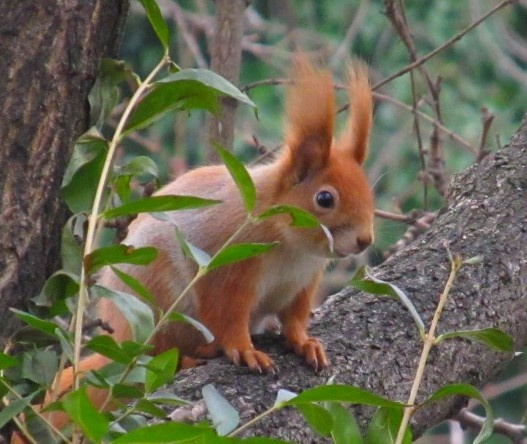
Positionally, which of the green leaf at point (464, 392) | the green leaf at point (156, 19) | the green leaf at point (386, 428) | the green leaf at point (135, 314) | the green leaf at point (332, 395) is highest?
the green leaf at point (156, 19)

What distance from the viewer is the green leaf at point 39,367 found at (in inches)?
49.0

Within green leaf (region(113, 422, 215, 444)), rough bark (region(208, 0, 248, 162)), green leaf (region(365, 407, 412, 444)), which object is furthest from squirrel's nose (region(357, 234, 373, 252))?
green leaf (region(113, 422, 215, 444))

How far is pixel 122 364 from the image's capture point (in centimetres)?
125

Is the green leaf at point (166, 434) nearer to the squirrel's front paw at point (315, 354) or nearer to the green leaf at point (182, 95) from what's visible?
the green leaf at point (182, 95)

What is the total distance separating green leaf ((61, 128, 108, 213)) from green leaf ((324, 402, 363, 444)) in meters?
0.37

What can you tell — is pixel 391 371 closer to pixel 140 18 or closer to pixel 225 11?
pixel 225 11

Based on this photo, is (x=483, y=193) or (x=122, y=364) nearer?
(x=122, y=364)

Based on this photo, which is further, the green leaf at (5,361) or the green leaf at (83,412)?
the green leaf at (5,361)

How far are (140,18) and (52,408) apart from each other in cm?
557

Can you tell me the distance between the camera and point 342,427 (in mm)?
1293

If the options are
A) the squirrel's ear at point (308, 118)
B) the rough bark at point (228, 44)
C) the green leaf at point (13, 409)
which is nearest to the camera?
the green leaf at point (13, 409)

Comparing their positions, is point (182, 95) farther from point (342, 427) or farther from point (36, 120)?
point (342, 427)

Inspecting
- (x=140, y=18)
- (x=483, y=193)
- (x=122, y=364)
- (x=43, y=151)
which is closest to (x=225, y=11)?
(x=483, y=193)

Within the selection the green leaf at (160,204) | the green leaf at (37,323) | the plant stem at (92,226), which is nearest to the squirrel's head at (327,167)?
the plant stem at (92,226)
